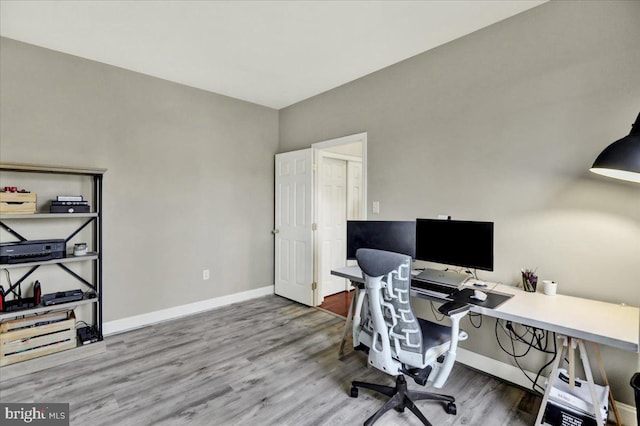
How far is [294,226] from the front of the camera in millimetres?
4141

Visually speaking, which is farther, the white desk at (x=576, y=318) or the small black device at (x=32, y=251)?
the small black device at (x=32, y=251)

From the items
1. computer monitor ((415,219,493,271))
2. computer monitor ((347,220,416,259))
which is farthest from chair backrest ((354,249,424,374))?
computer monitor ((347,220,416,259))

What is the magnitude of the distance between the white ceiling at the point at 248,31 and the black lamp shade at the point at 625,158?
3.97 ft

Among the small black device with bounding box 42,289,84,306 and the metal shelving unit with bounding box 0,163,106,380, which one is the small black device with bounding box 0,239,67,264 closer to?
the metal shelving unit with bounding box 0,163,106,380

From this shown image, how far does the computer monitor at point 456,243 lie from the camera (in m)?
2.14

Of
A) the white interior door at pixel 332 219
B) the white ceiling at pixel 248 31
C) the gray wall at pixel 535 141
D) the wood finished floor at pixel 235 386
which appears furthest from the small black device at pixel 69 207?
the gray wall at pixel 535 141

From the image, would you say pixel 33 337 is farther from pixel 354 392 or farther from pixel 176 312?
pixel 354 392

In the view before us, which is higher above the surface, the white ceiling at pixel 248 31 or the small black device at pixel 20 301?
the white ceiling at pixel 248 31

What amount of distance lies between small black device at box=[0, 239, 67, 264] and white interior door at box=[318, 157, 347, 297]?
2.72 m

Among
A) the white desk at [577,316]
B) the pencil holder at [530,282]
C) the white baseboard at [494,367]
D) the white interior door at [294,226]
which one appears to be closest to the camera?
the white desk at [577,316]

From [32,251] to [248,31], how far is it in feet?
8.39

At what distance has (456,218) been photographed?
8.57 ft

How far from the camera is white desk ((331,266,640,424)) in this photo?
4.86 feet

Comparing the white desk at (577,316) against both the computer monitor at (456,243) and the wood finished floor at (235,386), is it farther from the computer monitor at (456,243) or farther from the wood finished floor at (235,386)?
the wood finished floor at (235,386)
